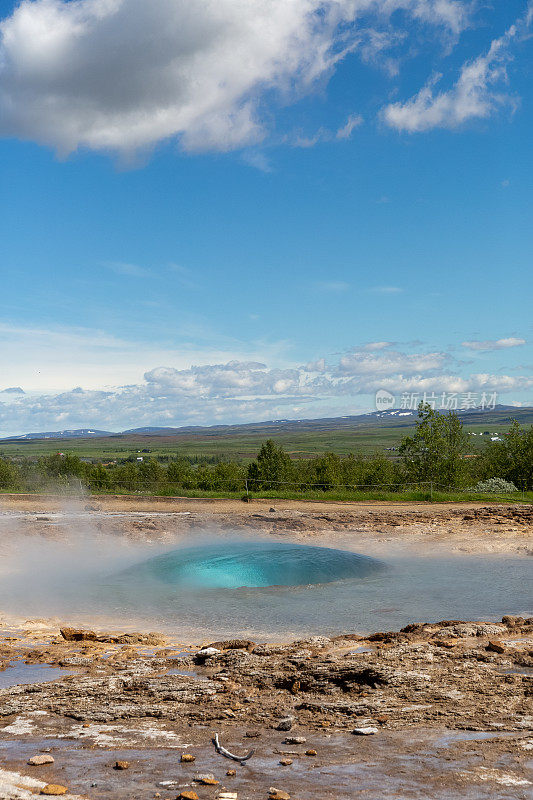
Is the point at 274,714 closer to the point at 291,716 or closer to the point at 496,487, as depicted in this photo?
the point at 291,716

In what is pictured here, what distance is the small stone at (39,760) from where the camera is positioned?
4898 millimetres

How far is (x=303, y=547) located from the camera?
1653 cm

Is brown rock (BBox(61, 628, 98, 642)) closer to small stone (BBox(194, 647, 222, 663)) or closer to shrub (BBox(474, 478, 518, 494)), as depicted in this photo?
small stone (BBox(194, 647, 222, 663))

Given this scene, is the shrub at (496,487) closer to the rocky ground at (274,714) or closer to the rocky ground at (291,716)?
the rocky ground at (274,714)

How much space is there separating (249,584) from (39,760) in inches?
343

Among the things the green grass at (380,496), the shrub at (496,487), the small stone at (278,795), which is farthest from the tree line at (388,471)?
the small stone at (278,795)

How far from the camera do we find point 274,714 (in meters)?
6.06

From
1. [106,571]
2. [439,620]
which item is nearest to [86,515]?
[106,571]

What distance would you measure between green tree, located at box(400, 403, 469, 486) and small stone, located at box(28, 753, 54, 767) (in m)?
27.8

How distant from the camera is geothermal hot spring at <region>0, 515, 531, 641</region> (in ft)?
34.5

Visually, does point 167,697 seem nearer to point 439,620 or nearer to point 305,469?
point 439,620

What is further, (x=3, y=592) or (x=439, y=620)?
(x=3, y=592)

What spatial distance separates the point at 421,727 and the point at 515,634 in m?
3.90

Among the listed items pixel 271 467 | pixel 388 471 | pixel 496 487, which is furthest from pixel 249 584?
pixel 271 467
